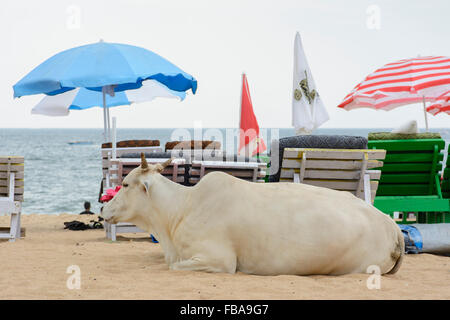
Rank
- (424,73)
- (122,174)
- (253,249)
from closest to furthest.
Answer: (253,249), (122,174), (424,73)

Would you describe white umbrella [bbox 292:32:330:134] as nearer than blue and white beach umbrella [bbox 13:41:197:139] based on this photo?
No

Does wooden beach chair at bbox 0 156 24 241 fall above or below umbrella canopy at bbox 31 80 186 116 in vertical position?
below

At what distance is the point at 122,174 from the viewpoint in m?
7.86

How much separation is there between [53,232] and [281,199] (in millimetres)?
5476

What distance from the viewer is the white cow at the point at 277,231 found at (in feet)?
16.4

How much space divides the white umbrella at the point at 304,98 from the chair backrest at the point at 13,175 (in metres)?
4.52

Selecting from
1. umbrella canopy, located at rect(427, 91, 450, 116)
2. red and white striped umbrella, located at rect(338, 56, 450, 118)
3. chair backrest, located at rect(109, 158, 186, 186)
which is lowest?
chair backrest, located at rect(109, 158, 186, 186)

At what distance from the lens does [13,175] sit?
8.48m

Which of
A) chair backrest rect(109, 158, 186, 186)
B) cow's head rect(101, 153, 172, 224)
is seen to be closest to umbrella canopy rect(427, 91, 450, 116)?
chair backrest rect(109, 158, 186, 186)

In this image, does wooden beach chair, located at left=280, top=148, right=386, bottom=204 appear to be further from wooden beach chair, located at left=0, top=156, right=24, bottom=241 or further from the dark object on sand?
wooden beach chair, located at left=0, top=156, right=24, bottom=241

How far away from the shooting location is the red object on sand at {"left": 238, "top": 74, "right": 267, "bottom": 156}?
12562mm

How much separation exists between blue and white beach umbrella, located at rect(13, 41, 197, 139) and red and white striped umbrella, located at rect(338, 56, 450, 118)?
2.94m
